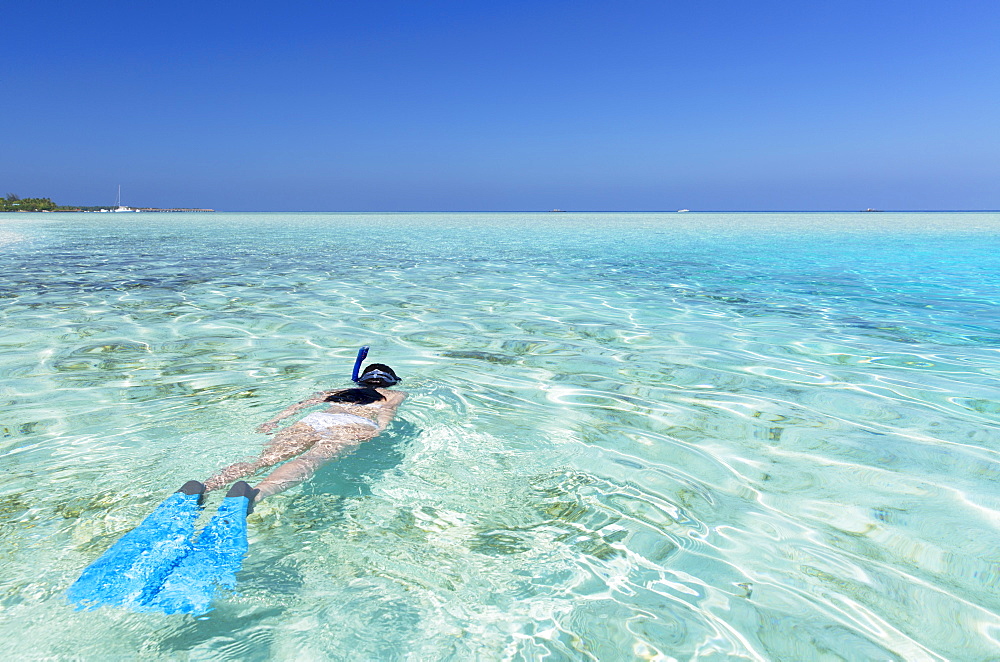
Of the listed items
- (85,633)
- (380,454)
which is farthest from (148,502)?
(380,454)

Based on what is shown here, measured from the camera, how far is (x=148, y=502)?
307cm

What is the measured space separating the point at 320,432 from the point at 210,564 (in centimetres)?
127

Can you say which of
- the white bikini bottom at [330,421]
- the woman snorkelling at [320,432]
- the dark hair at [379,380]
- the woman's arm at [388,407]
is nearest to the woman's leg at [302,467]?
the woman snorkelling at [320,432]

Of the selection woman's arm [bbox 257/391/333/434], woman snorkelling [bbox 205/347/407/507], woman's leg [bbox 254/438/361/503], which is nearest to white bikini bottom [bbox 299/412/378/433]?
woman snorkelling [bbox 205/347/407/507]

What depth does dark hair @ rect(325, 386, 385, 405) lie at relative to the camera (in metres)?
4.10

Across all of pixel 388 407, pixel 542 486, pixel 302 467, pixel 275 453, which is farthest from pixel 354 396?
pixel 542 486

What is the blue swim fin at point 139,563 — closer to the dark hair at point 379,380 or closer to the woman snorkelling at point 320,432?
the woman snorkelling at point 320,432

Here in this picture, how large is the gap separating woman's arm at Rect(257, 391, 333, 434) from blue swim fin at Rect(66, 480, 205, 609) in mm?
1310

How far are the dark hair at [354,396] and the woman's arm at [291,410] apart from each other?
0.33ft

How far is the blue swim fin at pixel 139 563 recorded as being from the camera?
2.22 m

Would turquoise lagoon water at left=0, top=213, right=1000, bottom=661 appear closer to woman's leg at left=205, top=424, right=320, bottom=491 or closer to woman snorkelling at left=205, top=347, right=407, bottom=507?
woman snorkelling at left=205, top=347, right=407, bottom=507

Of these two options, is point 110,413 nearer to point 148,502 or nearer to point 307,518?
point 148,502

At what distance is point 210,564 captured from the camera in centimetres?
243

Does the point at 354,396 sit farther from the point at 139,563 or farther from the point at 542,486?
the point at 139,563
